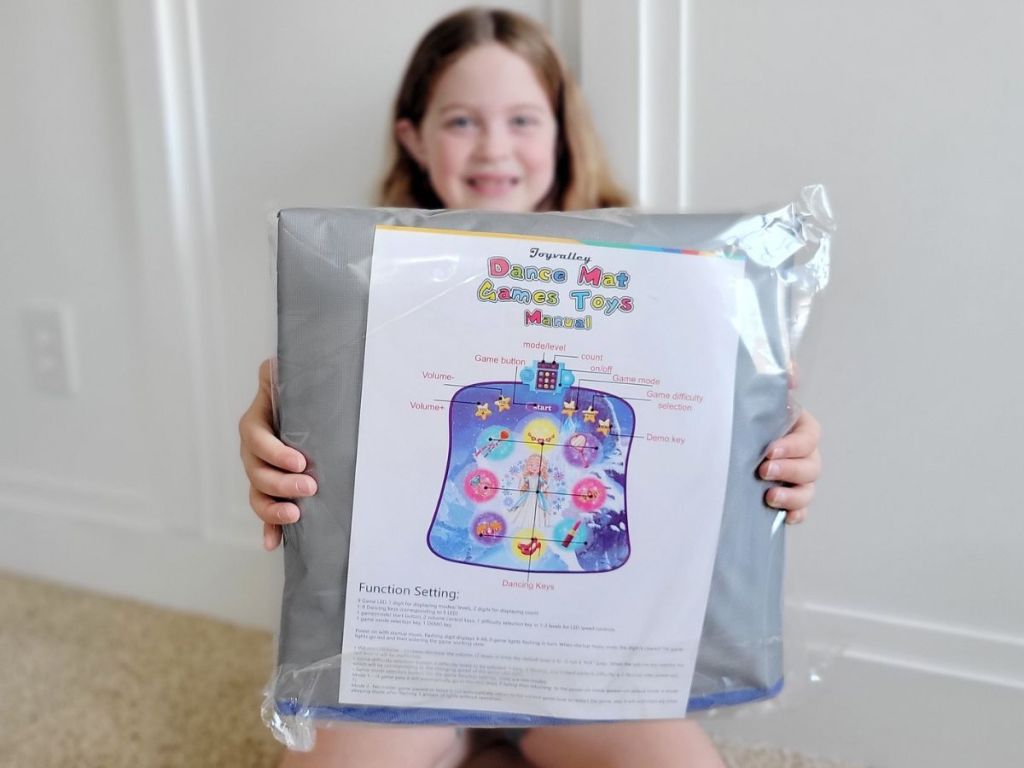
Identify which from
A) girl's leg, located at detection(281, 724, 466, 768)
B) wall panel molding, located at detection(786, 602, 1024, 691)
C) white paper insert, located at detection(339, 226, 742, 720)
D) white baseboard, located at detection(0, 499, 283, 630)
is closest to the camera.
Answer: white paper insert, located at detection(339, 226, 742, 720)

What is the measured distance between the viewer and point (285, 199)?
1.05 meters

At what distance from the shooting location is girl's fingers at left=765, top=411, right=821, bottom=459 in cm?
61

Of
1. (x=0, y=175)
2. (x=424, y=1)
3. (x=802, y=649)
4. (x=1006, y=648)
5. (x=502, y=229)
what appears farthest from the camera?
(x=0, y=175)

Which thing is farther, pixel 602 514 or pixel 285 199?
pixel 285 199

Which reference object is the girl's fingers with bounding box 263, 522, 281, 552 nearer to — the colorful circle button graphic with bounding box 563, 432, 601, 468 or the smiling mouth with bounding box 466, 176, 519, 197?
the colorful circle button graphic with bounding box 563, 432, 601, 468

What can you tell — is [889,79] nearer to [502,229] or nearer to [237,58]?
[502,229]

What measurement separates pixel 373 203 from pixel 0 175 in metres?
0.56

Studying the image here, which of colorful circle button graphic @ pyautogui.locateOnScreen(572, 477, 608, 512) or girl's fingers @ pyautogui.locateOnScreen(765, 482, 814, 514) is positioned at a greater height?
colorful circle button graphic @ pyautogui.locateOnScreen(572, 477, 608, 512)

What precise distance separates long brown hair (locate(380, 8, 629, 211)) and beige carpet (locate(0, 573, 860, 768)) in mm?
581

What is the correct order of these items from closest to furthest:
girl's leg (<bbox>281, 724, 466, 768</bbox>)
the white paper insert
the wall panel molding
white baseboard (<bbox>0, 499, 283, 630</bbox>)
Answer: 1. the white paper insert
2. girl's leg (<bbox>281, 724, 466, 768</bbox>)
3. the wall panel molding
4. white baseboard (<bbox>0, 499, 283, 630</bbox>)

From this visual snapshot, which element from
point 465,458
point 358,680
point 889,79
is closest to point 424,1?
point 889,79

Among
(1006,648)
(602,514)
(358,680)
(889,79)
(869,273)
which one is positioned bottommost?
(1006,648)

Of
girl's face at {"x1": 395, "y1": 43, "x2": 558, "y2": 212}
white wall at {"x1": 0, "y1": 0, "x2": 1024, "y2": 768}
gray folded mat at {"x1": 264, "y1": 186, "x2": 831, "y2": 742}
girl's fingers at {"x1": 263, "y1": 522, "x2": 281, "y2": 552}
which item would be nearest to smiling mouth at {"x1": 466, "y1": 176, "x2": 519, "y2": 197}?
girl's face at {"x1": 395, "y1": 43, "x2": 558, "y2": 212}

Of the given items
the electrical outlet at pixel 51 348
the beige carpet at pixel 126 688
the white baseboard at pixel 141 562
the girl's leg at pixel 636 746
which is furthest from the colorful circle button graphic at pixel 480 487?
the electrical outlet at pixel 51 348
